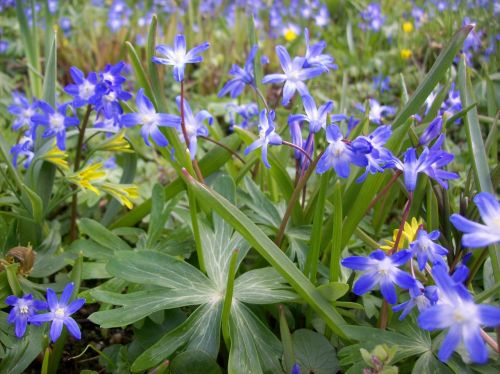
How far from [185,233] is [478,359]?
0.93 metres

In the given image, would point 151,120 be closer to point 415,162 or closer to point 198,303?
point 198,303

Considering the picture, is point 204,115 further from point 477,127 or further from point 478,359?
point 478,359

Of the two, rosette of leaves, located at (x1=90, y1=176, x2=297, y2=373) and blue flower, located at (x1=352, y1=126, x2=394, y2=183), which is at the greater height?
blue flower, located at (x1=352, y1=126, x2=394, y2=183)

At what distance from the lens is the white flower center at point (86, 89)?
4.98ft

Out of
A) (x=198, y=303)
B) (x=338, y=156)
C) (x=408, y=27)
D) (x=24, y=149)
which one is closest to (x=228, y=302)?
(x=198, y=303)

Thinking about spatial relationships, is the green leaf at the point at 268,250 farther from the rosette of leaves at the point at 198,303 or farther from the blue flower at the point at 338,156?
the blue flower at the point at 338,156

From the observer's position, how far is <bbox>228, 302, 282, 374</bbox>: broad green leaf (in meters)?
1.13

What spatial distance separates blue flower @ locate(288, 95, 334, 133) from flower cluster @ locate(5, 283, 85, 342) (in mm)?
697

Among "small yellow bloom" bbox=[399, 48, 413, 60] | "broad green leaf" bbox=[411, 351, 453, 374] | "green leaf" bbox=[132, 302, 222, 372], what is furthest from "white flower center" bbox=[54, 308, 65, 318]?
"small yellow bloom" bbox=[399, 48, 413, 60]

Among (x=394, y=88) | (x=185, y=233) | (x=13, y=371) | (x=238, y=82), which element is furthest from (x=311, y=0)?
(x=13, y=371)

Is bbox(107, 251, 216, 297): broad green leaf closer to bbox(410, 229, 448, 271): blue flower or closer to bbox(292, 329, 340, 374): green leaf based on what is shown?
bbox(292, 329, 340, 374): green leaf

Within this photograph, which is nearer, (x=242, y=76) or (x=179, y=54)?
(x=179, y=54)

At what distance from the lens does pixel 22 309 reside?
1237mm

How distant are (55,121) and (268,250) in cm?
83
